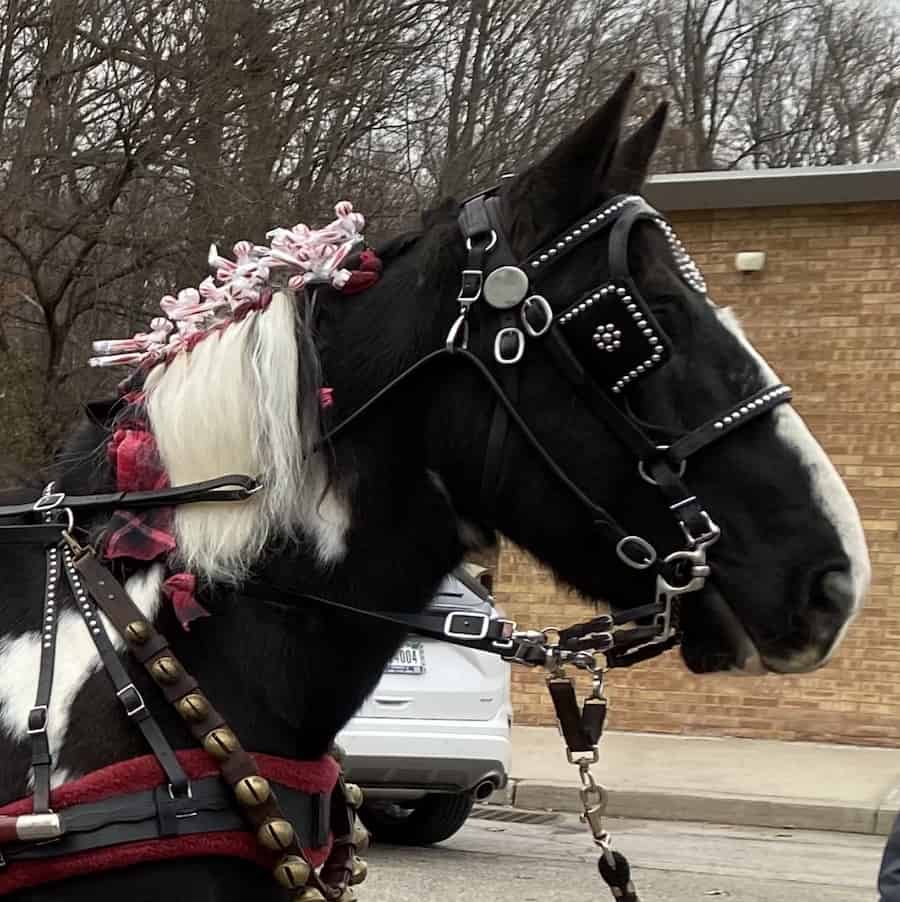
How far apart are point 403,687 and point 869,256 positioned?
5628mm

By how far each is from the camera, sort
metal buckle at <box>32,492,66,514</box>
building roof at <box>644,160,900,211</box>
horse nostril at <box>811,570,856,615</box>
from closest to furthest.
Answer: horse nostril at <box>811,570,856,615</box>
metal buckle at <box>32,492,66,514</box>
building roof at <box>644,160,900,211</box>

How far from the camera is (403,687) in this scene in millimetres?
7395

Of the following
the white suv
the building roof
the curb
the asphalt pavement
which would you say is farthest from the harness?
the building roof

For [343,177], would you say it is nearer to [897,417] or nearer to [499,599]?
[499,599]

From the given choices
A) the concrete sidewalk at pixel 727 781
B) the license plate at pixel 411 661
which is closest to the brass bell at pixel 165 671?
the license plate at pixel 411 661

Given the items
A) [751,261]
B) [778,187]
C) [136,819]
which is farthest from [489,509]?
[751,261]

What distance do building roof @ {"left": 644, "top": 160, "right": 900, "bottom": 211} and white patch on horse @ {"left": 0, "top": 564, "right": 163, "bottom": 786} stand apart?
826 centimetres

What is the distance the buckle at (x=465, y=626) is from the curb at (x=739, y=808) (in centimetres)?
685

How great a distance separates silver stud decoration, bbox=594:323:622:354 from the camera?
6.41 ft

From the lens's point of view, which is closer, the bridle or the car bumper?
the bridle

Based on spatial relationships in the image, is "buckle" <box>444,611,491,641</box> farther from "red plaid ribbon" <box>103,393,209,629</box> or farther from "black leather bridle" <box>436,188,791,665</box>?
"red plaid ribbon" <box>103,393,209,629</box>

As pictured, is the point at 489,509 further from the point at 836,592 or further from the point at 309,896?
the point at 309,896

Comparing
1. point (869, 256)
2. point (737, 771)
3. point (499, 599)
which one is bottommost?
point (737, 771)

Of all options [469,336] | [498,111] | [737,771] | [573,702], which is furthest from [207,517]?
[498,111]
